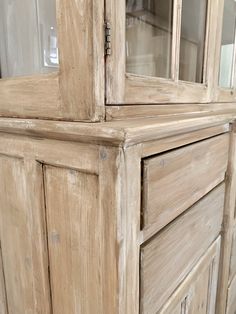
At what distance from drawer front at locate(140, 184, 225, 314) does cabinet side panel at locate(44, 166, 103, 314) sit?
0.10m

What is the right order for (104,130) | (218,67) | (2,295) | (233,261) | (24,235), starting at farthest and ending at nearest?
(233,261) → (218,67) → (2,295) → (24,235) → (104,130)

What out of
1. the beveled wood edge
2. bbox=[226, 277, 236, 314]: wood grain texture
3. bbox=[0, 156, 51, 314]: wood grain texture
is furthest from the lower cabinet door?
the beveled wood edge

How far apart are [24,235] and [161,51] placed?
1.85 feet

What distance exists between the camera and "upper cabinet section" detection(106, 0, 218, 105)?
0.49 meters

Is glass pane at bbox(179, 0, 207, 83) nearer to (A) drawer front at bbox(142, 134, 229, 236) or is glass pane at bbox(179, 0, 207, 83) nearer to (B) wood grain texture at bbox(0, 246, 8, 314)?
(A) drawer front at bbox(142, 134, 229, 236)

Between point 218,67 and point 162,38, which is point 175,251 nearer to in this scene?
point 162,38

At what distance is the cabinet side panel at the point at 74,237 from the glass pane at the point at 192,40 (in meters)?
0.43

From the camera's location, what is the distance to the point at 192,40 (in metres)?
0.78

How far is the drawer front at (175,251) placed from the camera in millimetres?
539

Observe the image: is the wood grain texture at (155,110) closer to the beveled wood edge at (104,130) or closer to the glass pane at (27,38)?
the beveled wood edge at (104,130)

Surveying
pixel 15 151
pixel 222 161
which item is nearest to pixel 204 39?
pixel 222 161

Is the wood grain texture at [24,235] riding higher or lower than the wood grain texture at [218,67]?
lower

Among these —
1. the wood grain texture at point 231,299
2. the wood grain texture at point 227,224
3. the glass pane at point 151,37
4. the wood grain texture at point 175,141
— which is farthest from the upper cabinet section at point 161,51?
the wood grain texture at point 231,299

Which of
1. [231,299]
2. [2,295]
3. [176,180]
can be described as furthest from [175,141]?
[231,299]
